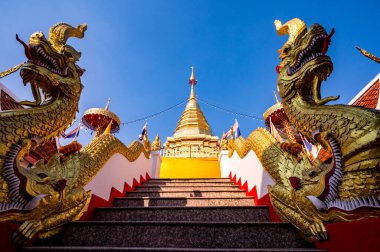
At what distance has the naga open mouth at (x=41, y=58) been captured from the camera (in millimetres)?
1571

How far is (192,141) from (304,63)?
11.3 meters

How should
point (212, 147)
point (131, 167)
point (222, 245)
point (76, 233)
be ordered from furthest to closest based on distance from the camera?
point (212, 147) < point (131, 167) < point (76, 233) < point (222, 245)

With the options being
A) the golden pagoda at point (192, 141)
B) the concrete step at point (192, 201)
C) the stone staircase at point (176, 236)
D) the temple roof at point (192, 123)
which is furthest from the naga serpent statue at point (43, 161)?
the temple roof at point (192, 123)

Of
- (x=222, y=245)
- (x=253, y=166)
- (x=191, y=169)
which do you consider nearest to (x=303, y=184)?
(x=222, y=245)

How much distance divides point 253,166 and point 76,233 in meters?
2.27

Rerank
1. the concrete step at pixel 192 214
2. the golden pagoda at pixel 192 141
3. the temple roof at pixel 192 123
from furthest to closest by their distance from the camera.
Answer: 1. the temple roof at pixel 192 123
2. the golden pagoda at pixel 192 141
3. the concrete step at pixel 192 214

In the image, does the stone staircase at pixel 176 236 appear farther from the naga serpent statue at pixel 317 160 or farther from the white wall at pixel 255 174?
the white wall at pixel 255 174

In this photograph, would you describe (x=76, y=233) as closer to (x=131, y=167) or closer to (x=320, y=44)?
(x=131, y=167)

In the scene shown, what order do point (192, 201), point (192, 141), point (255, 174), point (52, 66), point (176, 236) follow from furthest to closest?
point (192, 141) → point (255, 174) → point (192, 201) → point (52, 66) → point (176, 236)

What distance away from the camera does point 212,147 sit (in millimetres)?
12805

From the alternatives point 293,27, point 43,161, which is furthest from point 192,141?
point 43,161

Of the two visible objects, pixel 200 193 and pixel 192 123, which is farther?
pixel 192 123

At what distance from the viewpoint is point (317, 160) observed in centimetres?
161

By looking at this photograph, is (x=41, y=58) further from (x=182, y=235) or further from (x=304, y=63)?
(x=304, y=63)
